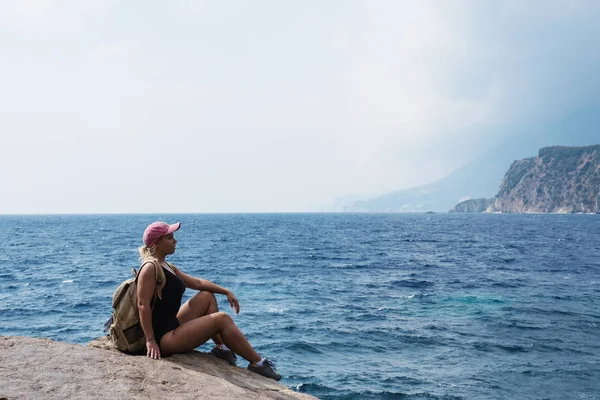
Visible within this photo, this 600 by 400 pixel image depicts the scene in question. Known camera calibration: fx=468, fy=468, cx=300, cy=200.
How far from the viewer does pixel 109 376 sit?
5.48 m

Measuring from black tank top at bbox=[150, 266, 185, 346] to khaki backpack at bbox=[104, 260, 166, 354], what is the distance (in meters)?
0.09

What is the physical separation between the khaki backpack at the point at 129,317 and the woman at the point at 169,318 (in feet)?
0.35

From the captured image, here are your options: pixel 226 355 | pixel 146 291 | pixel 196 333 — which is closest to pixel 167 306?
pixel 146 291

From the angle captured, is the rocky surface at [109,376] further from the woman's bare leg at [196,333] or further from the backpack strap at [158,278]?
the backpack strap at [158,278]

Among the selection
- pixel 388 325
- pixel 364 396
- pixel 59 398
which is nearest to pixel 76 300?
pixel 388 325

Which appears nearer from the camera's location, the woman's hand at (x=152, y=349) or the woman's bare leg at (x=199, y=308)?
the woman's hand at (x=152, y=349)

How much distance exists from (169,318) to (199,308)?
75cm

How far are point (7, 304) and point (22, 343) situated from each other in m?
26.7

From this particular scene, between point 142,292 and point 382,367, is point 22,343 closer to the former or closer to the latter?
point 142,292

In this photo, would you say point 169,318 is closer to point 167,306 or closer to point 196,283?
point 167,306

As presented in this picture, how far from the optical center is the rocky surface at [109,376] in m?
5.05

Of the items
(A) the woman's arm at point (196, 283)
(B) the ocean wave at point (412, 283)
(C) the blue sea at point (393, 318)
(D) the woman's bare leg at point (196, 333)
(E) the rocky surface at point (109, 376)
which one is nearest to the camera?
(E) the rocky surface at point (109, 376)

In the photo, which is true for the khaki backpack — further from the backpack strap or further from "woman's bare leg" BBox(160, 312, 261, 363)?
"woman's bare leg" BBox(160, 312, 261, 363)

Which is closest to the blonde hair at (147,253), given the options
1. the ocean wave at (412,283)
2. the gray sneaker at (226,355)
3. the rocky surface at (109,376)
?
the rocky surface at (109,376)
